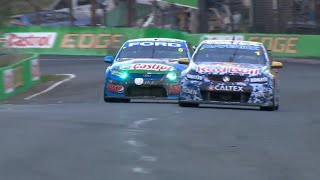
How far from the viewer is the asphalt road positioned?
8859 millimetres

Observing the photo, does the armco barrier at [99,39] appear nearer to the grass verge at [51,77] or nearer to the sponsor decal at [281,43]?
the sponsor decal at [281,43]

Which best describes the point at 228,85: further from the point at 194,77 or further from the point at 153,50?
the point at 153,50

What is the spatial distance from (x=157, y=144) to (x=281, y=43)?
28.0 meters

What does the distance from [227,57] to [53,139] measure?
23.6 feet

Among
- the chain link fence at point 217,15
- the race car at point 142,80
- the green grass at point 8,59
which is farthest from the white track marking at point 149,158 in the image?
the chain link fence at point 217,15

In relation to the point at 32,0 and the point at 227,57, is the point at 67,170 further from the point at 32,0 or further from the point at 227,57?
the point at 32,0

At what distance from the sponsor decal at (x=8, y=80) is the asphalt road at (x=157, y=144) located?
8583 millimetres

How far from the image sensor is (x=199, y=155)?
392 inches

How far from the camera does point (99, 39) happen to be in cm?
3922

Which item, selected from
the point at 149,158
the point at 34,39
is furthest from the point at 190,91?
the point at 34,39

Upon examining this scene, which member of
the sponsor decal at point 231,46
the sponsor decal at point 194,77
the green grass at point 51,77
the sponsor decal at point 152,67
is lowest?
the green grass at point 51,77

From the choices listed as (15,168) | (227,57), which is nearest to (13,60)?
(227,57)

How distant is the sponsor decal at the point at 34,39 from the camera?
131ft

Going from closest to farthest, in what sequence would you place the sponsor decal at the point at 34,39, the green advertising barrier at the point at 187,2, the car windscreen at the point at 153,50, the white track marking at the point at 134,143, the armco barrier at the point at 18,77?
the white track marking at the point at 134,143 < the car windscreen at the point at 153,50 < the armco barrier at the point at 18,77 < the sponsor decal at the point at 34,39 < the green advertising barrier at the point at 187,2
